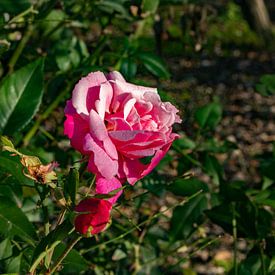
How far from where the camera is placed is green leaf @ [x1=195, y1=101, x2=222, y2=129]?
1.58 metres

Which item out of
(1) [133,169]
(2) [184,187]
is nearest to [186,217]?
(2) [184,187]

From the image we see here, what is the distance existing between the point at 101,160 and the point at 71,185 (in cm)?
5

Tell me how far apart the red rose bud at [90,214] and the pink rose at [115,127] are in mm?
17

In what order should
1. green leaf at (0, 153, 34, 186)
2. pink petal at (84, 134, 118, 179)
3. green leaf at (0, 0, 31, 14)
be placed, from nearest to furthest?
pink petal at (84, 134, 118, 179) → green leaf at (0, 153, 34, 186) → green leaf at (0, 0, 31, 14)

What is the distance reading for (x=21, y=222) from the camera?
39.2 inches

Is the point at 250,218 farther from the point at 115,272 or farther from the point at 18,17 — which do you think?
the point at 18,17

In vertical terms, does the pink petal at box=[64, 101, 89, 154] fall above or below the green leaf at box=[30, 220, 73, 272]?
above

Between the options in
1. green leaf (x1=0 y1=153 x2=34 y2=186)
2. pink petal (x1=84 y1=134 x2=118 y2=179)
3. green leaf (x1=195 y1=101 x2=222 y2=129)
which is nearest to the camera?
pink petal (x1=84 y1=134 x2=118 y2=179)

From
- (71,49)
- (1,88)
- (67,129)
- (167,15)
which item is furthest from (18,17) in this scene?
(167,15)

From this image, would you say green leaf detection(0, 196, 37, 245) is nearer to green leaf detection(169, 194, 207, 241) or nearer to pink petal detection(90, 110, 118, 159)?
pink petal detection(90, 110, 118, 159)

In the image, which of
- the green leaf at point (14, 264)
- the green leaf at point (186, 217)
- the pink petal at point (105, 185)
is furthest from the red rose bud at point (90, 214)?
the green leaf at point (186, 217)

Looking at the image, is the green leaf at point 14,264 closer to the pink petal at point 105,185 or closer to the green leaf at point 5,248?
the green leaf at point 5,248

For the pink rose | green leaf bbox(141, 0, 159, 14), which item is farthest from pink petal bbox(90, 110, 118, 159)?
green leaf bbox(141, 0, 159, 14)

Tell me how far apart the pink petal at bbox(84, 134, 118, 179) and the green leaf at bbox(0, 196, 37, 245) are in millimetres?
296
